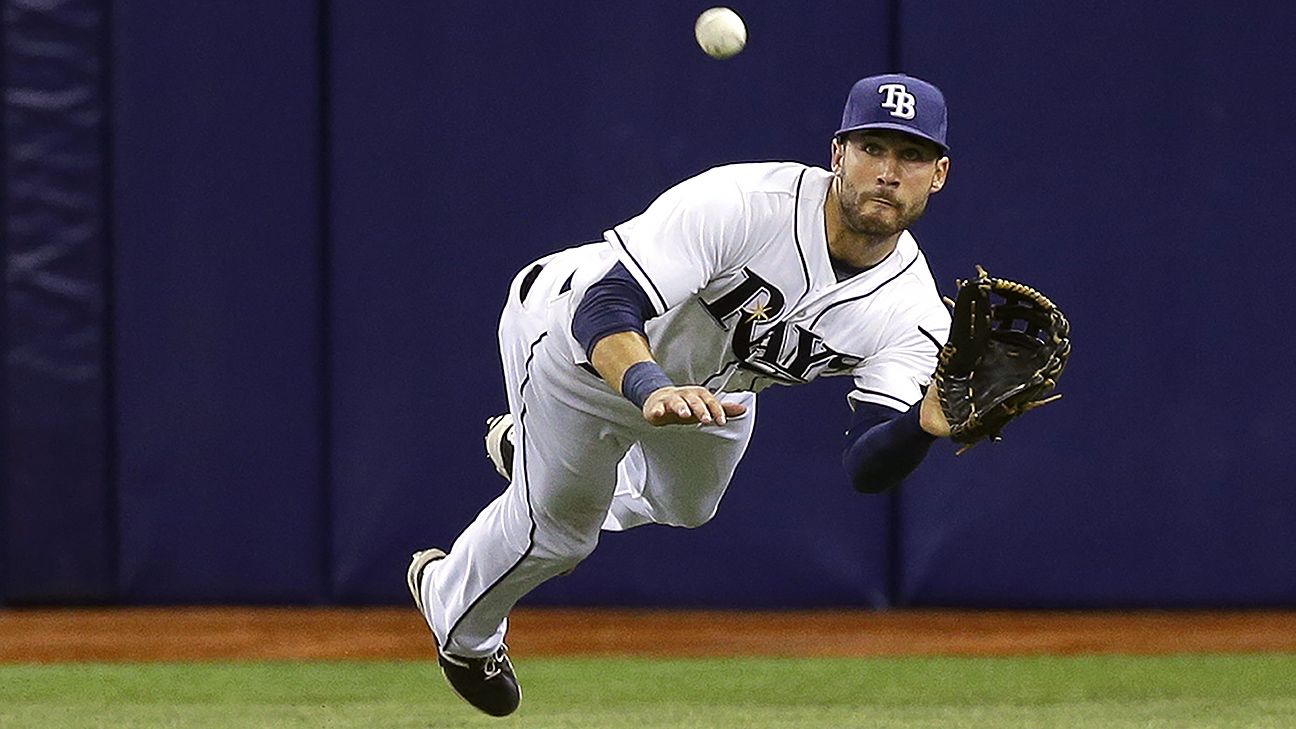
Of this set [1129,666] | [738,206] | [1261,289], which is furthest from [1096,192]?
[738,206]

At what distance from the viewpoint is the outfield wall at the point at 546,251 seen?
6949 millimetres

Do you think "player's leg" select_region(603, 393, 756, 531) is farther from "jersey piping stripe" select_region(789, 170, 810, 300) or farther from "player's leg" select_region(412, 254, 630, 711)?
"jersey piping stripe" select_region(789, 170, 810, 300)

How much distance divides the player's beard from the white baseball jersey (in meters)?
0.10

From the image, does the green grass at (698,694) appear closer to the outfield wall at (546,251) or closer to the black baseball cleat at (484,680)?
the black baseball cleat at (484,680)

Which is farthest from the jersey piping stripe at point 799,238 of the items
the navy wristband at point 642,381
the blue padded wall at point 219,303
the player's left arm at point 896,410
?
the blue padded wall at point 219,303

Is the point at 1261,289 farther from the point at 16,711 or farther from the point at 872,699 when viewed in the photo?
the point at 16,711

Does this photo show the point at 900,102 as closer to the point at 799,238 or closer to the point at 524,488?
the point at 799,238

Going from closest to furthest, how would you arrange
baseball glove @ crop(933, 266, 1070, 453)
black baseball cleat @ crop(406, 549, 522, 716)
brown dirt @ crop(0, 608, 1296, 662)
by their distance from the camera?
1. baseball glove @ crop(933, 266, 1070, 453)
2. black baseball cleat @ crop(406, 549, 522, 716)
3. brown dirt @ crop(0, 608, 1296, 662)

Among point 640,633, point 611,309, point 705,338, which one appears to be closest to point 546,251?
point 640,633

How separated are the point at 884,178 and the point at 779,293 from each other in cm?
32

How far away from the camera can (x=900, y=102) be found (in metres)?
3.86

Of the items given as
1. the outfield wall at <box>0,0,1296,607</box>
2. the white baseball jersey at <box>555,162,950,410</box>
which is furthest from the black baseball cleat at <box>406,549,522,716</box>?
the outfield wall at <box>0,0,1296,607</box>

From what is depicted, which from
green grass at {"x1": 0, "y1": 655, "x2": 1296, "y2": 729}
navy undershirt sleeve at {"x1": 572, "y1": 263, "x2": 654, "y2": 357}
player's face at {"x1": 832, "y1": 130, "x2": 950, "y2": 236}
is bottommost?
green grass at {"x1": 0, "y1": 655, "x2": 1296, "y2": 729}

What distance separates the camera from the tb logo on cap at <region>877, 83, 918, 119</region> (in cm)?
386
